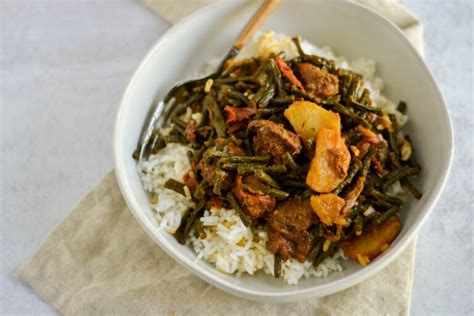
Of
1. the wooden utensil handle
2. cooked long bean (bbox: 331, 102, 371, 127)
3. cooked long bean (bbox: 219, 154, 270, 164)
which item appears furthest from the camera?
the wooden utensil handle

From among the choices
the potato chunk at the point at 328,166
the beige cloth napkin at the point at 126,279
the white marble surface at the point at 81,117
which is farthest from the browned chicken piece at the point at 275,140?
the white marble surface at the point at 81,117

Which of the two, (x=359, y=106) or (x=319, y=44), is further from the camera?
(x=319, y=44)

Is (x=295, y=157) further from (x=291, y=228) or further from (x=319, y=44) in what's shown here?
(x=319, y=44)

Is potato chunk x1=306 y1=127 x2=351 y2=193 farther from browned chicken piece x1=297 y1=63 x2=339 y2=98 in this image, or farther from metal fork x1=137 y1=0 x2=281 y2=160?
metal fork x1=137 y1=0 x2=281 y2=160

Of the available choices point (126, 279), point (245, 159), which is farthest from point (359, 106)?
point (126, 279)

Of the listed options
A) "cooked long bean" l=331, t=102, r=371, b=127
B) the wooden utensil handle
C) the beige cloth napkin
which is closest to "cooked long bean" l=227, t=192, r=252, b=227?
the beige cloth napkin

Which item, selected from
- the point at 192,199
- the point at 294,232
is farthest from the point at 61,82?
the point at 294,232

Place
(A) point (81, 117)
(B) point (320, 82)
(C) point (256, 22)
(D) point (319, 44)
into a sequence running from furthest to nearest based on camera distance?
1. (A) point (81, 117)
2. (D) point (319, 44)
3. (C) point (256, 22)
4. (B) point (320, 82)
